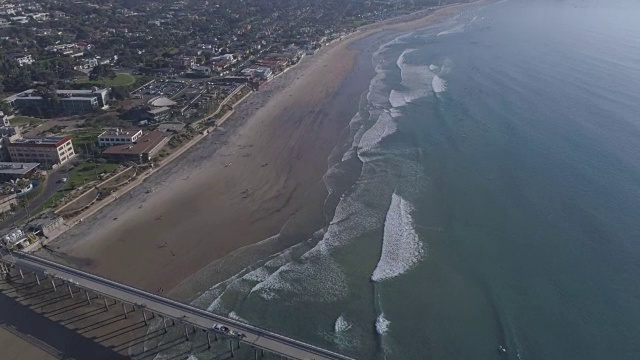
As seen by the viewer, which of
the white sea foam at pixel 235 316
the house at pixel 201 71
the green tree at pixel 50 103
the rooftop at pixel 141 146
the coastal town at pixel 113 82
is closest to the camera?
the white sea foam at pixel 235 316

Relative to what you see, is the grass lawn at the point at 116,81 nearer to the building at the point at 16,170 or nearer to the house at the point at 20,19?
the building at the point at 16,170

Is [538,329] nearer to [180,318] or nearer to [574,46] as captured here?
[180,318]

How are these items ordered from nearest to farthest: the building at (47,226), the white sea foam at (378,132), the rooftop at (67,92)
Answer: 1. the building at (47,226)
2. the white sea foam at (378,132)
3. the rooftop at (67,92)

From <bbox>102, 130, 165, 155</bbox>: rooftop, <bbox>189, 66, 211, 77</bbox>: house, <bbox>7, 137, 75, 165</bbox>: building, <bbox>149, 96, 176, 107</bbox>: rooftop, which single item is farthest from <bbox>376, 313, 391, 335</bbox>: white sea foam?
<bbox>189, 66, 211, 77</bbox>: house

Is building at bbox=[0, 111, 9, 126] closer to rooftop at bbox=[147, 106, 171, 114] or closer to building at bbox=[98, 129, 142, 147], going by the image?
building at bbox=[98, 129, 142, 147]

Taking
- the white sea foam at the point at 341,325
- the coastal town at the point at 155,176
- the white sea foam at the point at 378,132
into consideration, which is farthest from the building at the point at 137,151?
the white sea foam at the point at 341,325

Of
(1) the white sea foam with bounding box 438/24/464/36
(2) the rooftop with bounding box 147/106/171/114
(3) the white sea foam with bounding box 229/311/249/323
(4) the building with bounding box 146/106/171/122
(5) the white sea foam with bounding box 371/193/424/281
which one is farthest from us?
(1) the white sea foam with bounding box 438/24/464/36

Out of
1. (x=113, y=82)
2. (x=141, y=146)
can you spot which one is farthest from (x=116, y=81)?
(x=141, y=146)
